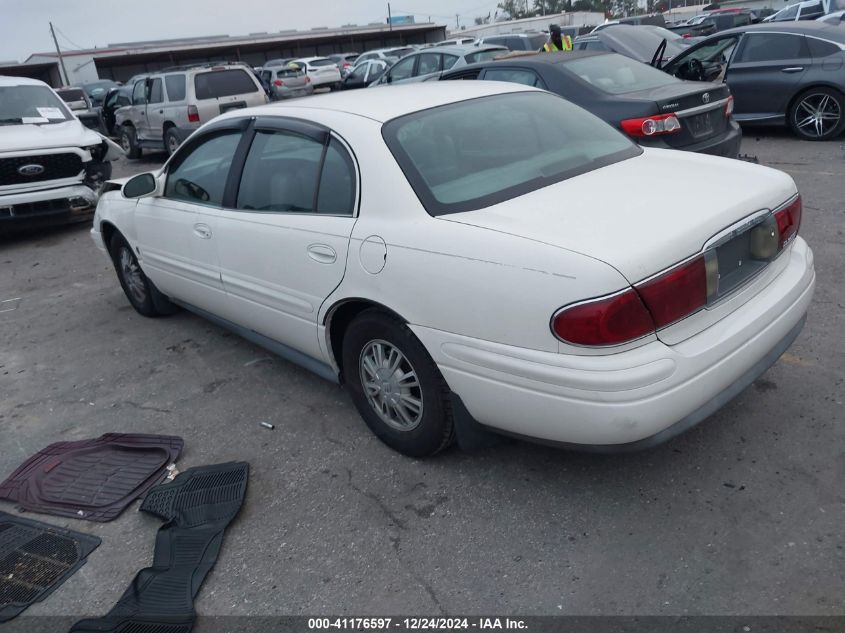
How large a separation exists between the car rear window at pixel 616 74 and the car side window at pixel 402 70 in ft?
21.4

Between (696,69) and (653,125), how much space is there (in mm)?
4768

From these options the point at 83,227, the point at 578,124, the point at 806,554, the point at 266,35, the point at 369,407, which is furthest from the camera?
the point at 266,35

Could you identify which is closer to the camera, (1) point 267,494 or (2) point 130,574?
(2) point 130,574

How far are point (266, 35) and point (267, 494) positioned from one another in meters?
58.2

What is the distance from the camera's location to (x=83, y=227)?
997cm

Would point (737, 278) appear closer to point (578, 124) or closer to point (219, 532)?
point (578, 124)

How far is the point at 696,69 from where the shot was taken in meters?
10.4

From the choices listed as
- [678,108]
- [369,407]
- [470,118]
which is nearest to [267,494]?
[369,407]

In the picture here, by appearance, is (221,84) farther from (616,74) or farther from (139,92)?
(616,74)

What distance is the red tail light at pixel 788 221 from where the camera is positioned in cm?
315

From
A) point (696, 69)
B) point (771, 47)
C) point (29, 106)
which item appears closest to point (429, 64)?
point (696, 69)

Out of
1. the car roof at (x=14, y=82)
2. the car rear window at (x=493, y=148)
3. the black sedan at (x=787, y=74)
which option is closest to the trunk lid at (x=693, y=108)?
the car rear window at (x=493, y=148)

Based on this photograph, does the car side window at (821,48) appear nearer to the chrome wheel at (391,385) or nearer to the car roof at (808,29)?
the car roof at (808,29)

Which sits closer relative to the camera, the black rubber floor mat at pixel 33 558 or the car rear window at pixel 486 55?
the black rubber floor mat at pixel 33 558
